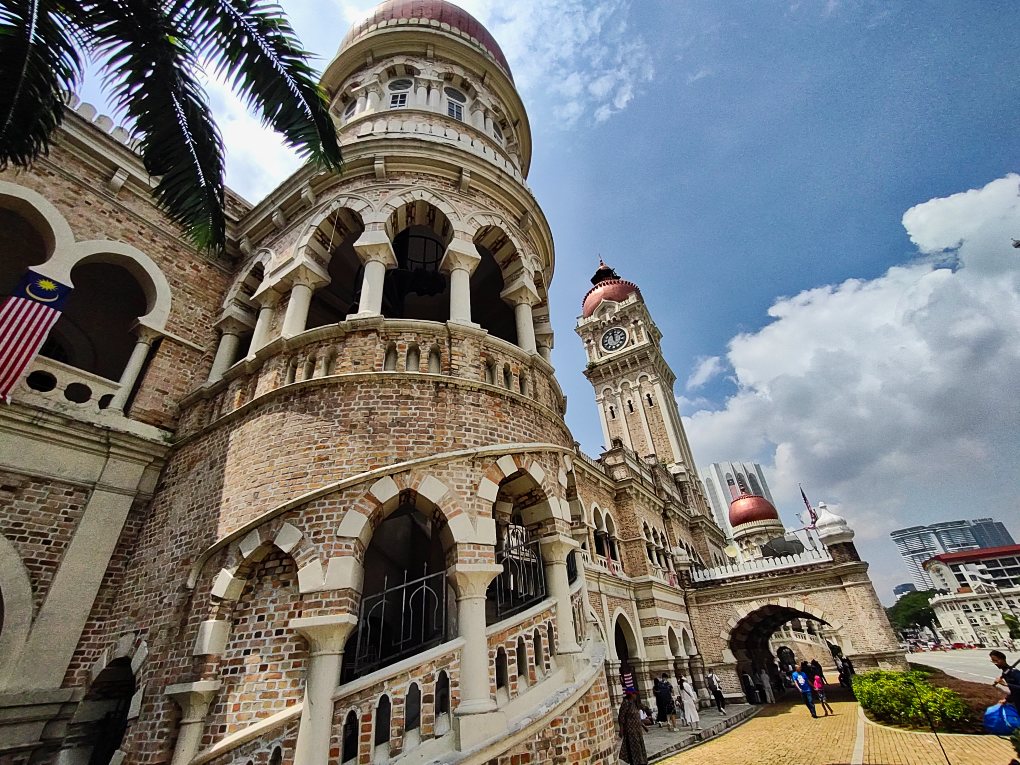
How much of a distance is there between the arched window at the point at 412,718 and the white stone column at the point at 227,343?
6976 millimetres

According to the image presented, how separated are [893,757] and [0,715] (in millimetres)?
13379

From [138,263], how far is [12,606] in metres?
6.18

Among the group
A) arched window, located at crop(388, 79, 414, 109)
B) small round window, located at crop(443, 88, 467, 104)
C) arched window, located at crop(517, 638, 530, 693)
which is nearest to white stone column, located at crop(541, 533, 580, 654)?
arched window, located at crop(517, 638, 530, 693)

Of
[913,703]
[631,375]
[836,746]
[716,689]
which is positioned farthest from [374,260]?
[631,375]

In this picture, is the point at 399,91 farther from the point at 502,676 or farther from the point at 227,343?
the point at 502,676

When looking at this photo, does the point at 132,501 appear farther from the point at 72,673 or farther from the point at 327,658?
the point at 327,658

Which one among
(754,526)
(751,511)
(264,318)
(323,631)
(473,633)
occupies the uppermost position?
(751,511)

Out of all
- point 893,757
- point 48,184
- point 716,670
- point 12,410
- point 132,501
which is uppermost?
point 48,184

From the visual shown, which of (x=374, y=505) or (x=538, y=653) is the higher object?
(x=374, y=505)

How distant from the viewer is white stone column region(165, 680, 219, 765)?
4961 millimetres

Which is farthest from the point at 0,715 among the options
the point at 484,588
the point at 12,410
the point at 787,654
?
the point at 787,654

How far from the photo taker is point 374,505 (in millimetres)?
5645

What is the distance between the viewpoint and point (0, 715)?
5.73m

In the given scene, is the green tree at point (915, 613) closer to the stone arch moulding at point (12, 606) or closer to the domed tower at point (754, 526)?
the domed tower at point (754, 526)
